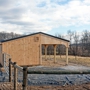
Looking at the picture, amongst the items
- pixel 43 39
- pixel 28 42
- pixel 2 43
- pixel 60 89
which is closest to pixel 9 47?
pixel 2 43

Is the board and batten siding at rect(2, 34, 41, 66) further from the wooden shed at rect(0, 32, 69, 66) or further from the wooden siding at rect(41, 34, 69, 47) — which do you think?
the wooden siding at rect(41, 34, 69, 47)

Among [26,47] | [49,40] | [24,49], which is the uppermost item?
[49,40]

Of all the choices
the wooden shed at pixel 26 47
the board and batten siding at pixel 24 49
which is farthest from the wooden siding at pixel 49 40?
the board and batten siding at pixel 24 49

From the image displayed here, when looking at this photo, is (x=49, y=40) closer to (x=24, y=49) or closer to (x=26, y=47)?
(x=26, y=47)

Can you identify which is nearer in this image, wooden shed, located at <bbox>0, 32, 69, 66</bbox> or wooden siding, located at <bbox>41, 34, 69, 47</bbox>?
wooden shed, located at <bbox>0, 32, 69, 66</bbox>

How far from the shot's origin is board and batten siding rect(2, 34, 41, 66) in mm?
16906

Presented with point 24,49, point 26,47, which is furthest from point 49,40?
point 24,49

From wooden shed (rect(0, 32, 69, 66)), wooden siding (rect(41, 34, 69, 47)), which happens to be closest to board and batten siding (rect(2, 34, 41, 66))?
wooden shed (rect(0, 32, 69, 66))

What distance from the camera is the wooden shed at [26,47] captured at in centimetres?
1691

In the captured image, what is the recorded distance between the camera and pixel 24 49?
17422mm

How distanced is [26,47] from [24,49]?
0.28m

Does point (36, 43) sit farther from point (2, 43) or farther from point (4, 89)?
point (4, 89)

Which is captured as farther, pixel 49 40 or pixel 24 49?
pixel 49 40

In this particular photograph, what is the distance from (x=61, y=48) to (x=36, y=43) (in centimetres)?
2578
